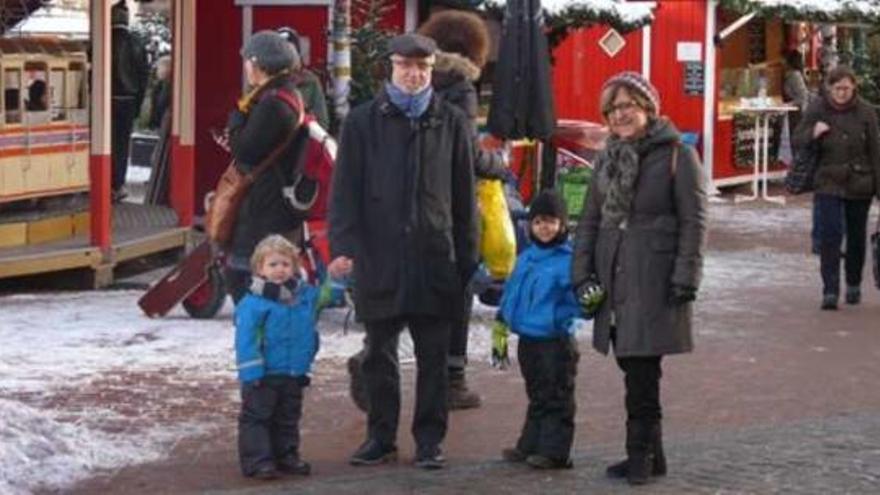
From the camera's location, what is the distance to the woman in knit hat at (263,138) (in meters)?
9.12

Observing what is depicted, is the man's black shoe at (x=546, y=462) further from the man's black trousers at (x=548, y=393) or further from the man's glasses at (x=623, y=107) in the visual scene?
the man's glasses at (x=623, y=107)

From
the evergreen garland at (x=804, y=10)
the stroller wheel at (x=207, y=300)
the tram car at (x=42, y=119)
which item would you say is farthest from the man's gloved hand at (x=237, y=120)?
the evergreen garland at (x=804, y=10)

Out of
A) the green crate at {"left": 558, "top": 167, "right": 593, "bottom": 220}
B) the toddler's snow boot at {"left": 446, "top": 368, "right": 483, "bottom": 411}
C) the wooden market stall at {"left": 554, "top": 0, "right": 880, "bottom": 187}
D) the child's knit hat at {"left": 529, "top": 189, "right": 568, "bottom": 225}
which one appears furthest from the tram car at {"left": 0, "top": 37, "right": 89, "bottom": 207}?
the wooden market stall at {"left": 554, "top": 0, "right": 880, "bottom": 187}

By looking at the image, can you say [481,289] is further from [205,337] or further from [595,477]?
[205,337]

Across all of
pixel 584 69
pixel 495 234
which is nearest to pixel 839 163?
pixel 495 234

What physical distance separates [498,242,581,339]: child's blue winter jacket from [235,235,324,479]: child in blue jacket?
921mm

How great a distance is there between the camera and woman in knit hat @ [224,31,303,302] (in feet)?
29.9

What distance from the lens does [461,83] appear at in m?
9.16

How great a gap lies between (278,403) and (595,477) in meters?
1.38

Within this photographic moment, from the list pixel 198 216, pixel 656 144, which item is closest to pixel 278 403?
pixel 656 144

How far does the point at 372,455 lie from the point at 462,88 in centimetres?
183

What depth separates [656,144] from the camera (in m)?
8.14

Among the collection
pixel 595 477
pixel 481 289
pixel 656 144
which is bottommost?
pixel 595 477

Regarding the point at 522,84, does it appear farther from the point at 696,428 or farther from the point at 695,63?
the point at 695,63
